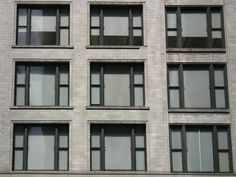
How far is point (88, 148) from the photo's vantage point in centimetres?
3531

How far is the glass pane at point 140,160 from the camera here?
117ft

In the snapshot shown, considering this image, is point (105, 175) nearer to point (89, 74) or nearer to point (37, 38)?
point (89, 74)

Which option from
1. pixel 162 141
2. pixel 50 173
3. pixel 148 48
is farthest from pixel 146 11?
pixel 50 173

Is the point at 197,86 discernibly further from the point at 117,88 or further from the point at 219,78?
the point at 117,88

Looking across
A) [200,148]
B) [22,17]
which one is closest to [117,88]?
[200,148]

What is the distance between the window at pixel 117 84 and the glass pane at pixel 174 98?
5.70 ft

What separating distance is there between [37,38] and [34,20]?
1.26m

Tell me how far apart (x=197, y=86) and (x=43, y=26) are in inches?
400

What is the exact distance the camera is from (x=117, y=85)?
37000 mm

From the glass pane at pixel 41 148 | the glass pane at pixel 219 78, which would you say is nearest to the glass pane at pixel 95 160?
the glass pane at pixel 41 148

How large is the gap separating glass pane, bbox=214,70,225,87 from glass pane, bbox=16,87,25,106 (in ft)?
38.3

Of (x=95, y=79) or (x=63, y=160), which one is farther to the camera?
(x=95, y=79)

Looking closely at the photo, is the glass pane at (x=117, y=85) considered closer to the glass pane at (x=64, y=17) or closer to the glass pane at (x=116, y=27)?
the glass pane at (x=116, y=27)

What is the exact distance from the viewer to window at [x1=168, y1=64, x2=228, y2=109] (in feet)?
120
